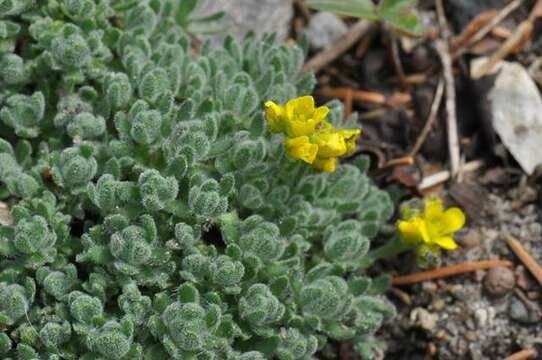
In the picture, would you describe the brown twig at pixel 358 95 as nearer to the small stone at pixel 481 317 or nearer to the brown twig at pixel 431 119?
the brown twig at pixel 431 119

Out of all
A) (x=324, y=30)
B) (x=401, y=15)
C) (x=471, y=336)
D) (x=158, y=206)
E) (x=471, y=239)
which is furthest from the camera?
(x=324, y=30)

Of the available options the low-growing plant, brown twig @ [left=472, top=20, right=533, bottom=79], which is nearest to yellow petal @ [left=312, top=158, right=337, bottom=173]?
the low-growing plant

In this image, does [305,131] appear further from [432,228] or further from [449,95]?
[449,95]

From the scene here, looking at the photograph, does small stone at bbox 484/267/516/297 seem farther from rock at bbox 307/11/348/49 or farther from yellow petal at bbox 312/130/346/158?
rock at bbox 307/11/348/49

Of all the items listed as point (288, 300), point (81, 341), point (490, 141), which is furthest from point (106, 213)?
point (490, 141)

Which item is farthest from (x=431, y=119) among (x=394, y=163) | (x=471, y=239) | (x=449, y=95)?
(x=471, y=239)

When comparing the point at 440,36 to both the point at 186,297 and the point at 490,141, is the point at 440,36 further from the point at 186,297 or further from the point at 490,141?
the point at 186,297
